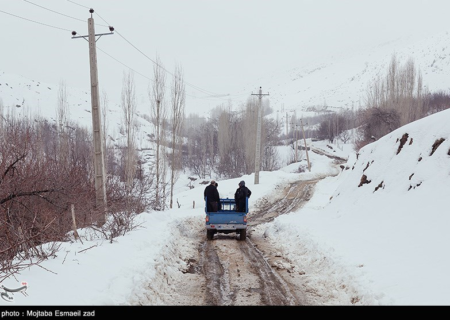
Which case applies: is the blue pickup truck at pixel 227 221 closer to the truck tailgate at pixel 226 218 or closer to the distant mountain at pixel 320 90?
the truck tailgate at pixel 226 218

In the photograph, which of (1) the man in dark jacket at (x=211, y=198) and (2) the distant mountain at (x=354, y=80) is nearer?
(1) the man in dark jacket at (x=211, y=198)

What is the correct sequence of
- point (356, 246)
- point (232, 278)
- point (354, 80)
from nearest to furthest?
point (232, 278)
point (356, 246)
point (354, 80)

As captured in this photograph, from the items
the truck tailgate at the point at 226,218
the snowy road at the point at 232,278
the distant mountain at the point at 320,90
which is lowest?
the snowy road at the point at 232,278

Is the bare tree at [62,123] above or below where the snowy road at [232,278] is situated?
above

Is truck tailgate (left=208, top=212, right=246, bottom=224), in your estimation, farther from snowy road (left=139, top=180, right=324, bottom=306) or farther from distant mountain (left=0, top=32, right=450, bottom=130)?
distant mountain (left=0, top=32, right=450, bottom=130)

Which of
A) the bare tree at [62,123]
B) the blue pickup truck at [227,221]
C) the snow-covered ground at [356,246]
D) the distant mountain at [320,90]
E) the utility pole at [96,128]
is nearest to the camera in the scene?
the snow-covered ground at [356,246]

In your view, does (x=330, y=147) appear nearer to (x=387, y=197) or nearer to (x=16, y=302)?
(x=387, y=197)

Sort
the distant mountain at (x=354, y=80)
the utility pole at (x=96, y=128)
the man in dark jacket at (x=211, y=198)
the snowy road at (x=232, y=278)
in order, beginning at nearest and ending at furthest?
the snowy road at (x=232, y=278) → the utility pole at (x=96, y=128) → the man in dark jacket at (x=211, y=198) → the distant mountain at (x=354, y=80)

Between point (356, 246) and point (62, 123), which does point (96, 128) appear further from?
point (62, 123)

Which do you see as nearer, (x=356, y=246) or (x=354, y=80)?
(x=356, y=246)

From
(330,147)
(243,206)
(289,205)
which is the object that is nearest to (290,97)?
(330,147)

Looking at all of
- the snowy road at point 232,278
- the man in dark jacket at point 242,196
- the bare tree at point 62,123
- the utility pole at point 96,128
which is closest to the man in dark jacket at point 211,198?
the man in dark jacket at point 242,196

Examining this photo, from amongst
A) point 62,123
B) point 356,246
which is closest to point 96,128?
point 356,246

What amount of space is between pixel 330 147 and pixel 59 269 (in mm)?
80447
